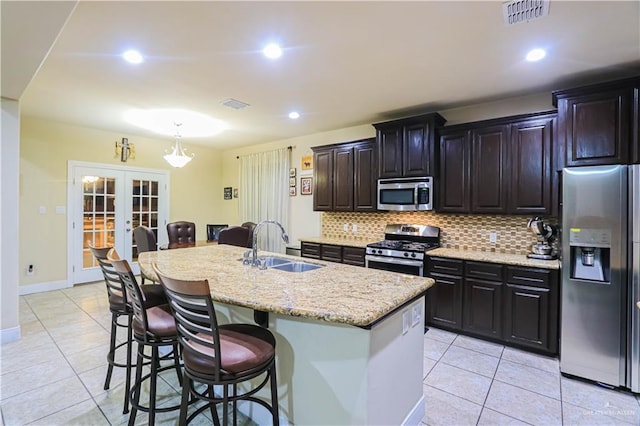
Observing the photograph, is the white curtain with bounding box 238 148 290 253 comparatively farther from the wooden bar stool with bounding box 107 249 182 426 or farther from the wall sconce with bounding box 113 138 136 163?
the wooden bar stool with bounding box 107 249 182 426

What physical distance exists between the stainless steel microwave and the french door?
4.59 meters

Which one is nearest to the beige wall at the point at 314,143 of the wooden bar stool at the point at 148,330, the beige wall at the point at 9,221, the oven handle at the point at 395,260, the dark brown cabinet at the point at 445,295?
the dark brown cabinet at the point at 445,295

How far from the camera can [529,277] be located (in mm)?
2963

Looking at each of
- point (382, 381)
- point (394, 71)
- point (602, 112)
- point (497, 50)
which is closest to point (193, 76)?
point (394, 71)

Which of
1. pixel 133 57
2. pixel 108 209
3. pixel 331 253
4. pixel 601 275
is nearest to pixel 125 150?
pixel 108 209

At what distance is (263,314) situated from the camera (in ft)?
6.15

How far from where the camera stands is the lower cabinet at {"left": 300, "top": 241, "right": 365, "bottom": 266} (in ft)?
13.7

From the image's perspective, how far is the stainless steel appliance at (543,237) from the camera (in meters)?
3.14

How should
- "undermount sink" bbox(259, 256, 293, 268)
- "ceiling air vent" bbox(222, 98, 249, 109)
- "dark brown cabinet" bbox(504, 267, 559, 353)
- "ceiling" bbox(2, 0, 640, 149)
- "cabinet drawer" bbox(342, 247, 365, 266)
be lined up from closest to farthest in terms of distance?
"ceiling" bbox(2, 0, 640, 149)
"undermount sink" bbox(259, 256, 293, 268)
"dark brown cabinet" bbox(504, 267, 559, 353)
"ceiling air vent" bbox(222, 98, 249, 109)
"cabinet drawer" bbox(342, 247, 365, 266)

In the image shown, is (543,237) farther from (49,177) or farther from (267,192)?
(49,177)

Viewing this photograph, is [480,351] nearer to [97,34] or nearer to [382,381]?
[382,381]

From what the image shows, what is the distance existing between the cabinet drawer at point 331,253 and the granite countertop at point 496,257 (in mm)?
1278

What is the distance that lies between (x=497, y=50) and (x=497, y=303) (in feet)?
7.71

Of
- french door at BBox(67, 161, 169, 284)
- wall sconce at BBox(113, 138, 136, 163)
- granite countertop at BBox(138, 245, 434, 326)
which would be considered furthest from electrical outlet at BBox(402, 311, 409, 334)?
wall sconce at BBox(113, 138, 136, 163)
